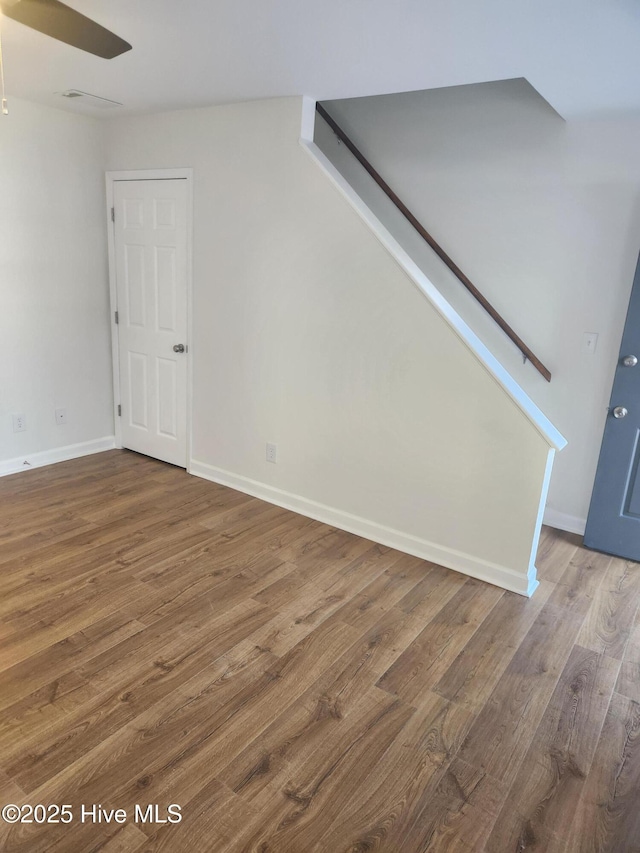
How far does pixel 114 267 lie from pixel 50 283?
0.48 m

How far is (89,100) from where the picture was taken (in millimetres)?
3311

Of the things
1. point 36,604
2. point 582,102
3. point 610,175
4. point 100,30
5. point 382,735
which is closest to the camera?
point 100,30

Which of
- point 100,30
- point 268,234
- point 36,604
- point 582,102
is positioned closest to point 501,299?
point 582,102

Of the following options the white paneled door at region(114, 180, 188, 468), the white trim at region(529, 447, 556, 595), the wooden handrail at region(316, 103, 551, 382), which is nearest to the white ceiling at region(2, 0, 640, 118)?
the wooden handrail at region(316, 103, 551, 382)

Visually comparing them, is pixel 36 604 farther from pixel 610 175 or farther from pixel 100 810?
pixel 610 175

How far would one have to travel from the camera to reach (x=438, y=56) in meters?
2.20

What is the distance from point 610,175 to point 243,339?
2244 mm

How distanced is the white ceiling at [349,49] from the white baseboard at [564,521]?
7.28 feet

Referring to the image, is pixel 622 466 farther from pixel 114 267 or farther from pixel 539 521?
pixel 114 267

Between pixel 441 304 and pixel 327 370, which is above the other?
pixel 441 304

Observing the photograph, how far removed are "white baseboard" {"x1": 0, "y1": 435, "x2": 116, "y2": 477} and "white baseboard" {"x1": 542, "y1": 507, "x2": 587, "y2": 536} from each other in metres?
3.28

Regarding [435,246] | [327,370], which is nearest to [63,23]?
[327,370]

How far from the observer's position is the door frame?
3.59 metres

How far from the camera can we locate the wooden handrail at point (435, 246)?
10.8ft
